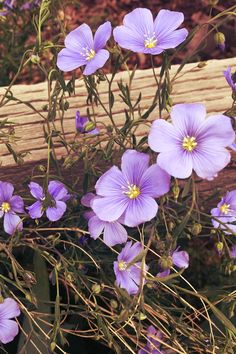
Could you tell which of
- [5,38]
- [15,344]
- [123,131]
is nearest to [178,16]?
[123,131]

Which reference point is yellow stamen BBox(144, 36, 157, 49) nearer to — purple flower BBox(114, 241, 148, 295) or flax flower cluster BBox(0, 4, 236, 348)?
flax flower cluster BBox(0, 4, 236, 348)

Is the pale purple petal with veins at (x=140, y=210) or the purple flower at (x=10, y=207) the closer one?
the pale purple petal with veins at (x=140, y=210)

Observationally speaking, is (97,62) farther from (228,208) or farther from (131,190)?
(228,208)

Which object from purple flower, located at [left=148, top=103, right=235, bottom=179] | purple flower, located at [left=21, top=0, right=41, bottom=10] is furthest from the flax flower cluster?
purple flower, located at [left=21, top=0, right=41, bottom=10]

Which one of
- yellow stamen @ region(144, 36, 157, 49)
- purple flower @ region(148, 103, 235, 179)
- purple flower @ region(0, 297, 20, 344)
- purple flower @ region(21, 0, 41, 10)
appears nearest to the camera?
purple flower @ region(148, 103, 235, 179)

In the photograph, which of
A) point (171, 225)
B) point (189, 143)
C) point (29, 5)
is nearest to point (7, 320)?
point (171, 225)

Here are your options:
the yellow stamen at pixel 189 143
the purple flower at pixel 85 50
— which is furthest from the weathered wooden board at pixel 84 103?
the yellow stamen at pixel 189 143

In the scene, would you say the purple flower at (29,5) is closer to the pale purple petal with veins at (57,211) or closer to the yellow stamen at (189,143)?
the pale purple petal with veins at (57,211)
